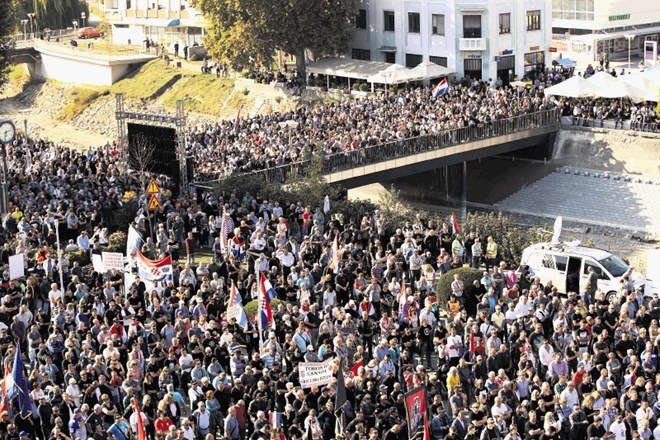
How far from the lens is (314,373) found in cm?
2553

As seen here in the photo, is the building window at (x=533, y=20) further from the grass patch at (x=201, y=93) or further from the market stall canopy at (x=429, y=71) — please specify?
the grass patch at (x=201, y=93)

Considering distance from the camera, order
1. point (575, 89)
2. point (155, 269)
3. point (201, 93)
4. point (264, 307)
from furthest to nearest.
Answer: point (201, 93), point (575, 89), point (155, 269), point (264, 307)

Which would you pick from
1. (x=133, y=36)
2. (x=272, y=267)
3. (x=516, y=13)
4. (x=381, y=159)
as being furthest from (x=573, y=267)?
(x=133, y=36)

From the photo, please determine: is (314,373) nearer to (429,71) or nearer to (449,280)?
(449,280)

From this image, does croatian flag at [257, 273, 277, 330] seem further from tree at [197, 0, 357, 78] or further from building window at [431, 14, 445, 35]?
tree at [197, 0, 357, 78]

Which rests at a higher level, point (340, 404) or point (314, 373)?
point (314, 373)

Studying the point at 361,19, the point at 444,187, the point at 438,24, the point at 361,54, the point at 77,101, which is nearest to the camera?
the point at 444,187

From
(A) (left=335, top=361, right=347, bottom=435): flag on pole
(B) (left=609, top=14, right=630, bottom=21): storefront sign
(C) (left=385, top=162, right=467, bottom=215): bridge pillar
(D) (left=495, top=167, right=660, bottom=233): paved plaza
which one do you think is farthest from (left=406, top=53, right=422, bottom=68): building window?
(A) (left=335, top=361, right=347, bottom=435): flag on pole

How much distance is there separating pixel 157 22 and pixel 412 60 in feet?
91.8

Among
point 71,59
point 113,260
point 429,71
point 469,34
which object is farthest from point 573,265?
point 71,59

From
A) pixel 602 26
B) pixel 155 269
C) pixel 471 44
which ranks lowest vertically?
pixel 155 269

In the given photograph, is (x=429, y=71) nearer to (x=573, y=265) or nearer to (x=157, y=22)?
(x=573, y=265)

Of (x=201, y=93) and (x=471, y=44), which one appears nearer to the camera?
(x=471, y=44)

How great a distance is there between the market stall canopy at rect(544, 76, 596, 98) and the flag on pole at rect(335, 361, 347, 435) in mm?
33729
